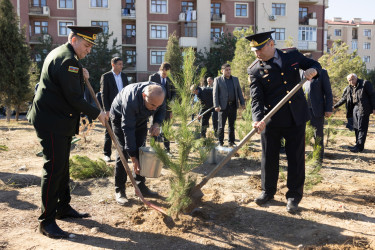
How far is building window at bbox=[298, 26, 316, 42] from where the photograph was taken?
3328 cm

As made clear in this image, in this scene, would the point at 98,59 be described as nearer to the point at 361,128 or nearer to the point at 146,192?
the point at 361,128

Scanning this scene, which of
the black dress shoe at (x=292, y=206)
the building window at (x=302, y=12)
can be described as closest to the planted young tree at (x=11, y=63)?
the black dress shoe at (x=292, y=206)

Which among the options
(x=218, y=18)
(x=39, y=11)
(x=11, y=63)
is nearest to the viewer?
(x=11, y=63)

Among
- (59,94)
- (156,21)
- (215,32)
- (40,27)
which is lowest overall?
(59,94)

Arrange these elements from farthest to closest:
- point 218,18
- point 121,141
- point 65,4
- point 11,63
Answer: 1. point 218,18
2. point 65,4
3. point 11,63
4. point 121,141

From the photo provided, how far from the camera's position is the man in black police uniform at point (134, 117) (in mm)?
3703

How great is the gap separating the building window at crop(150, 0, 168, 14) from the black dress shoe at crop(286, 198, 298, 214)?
28.9m

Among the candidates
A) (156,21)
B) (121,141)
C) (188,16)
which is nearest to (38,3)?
(156,21)

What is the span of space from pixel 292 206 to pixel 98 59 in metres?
25.9

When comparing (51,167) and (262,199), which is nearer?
(51,167)

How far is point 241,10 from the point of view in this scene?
105 feet

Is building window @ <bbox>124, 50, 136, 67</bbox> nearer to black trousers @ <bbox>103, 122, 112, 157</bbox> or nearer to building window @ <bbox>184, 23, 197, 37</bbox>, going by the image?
building window @ <bbox>184, 23, 197, 37</bbox>

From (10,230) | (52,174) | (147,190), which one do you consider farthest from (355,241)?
(10,230)

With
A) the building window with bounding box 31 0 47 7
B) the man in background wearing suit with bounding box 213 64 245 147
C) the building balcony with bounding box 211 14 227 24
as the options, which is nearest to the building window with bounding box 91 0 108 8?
the building window with bounding box 31 0 47 7
